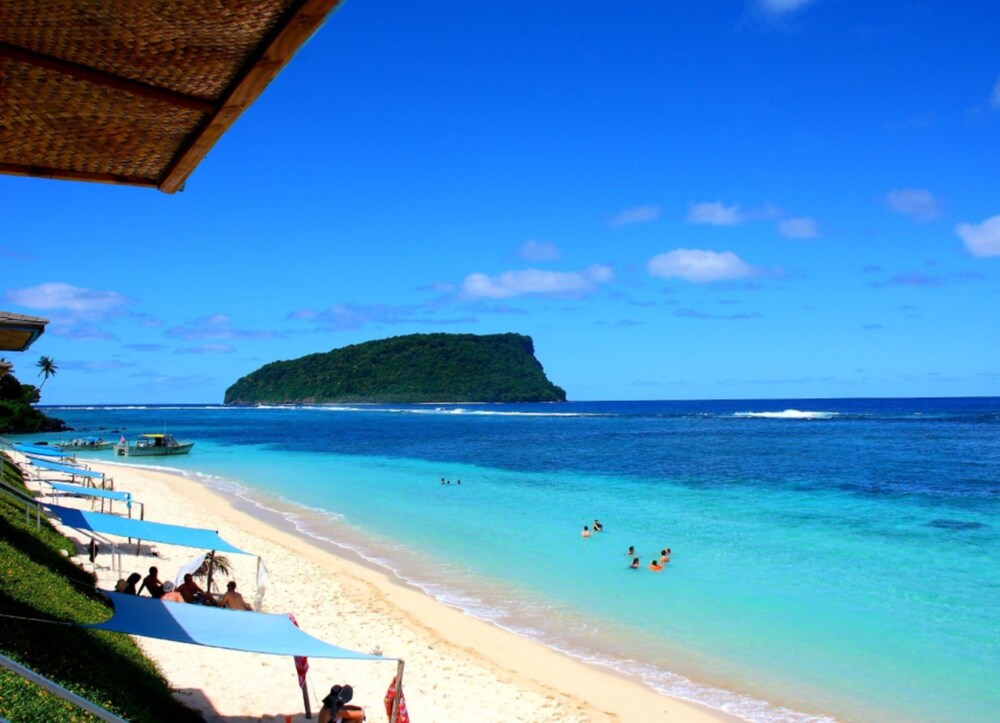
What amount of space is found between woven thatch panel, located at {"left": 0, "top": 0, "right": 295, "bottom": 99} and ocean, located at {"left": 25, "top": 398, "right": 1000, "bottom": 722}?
921cm

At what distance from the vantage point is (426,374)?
182 m

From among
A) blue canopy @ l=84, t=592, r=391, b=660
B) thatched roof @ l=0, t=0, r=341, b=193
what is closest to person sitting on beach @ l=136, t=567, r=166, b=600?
blue canopy @ l=84, t=592, r=391, b=660

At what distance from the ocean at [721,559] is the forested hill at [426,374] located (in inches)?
5411

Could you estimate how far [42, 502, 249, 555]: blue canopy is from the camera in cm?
1138

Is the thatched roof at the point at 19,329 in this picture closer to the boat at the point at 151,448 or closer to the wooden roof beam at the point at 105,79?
the wooden roof beam at the point at 105,79

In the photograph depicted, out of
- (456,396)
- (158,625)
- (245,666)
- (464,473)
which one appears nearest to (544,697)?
(245,666)

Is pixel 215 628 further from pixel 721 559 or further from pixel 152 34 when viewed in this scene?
pixel 721 559

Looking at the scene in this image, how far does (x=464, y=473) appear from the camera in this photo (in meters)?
36.1

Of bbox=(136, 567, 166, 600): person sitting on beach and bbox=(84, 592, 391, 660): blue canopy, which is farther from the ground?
bbox=(84, 592, 391, 660): blue canopy

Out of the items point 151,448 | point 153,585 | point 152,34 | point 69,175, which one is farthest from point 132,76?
point 151,448

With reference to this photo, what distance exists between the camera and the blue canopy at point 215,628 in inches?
243

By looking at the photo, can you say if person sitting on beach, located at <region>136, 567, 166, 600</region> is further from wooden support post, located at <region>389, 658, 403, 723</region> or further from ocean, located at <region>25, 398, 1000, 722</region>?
wooden support post, located at <region>389, 658, 403, 723</region>

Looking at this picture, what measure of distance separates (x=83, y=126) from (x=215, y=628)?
5.01 m

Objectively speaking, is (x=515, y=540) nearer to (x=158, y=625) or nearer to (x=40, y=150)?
(x=158, y=625)
